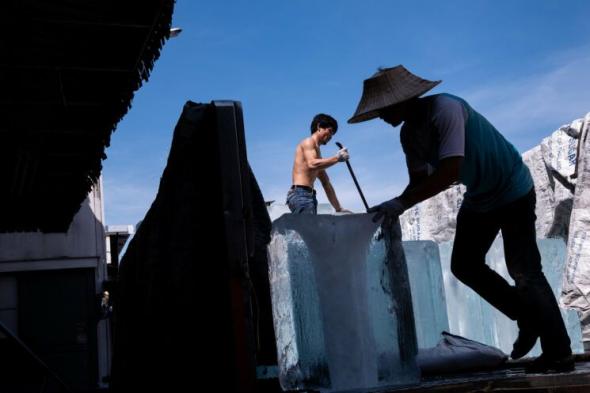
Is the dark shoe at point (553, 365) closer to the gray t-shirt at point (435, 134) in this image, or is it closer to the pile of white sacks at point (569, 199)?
the gray t-shirt at point (435, 134)

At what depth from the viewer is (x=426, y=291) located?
25.5 feet

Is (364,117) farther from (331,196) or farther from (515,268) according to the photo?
(331,196)

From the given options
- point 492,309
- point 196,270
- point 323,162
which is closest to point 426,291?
point 492,309

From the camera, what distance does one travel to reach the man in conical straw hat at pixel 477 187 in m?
3.38

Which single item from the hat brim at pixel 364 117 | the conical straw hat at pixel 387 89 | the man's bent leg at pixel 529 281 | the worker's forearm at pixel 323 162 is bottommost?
the man's bent leg at pixel 529 281

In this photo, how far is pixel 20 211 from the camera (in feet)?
32.3

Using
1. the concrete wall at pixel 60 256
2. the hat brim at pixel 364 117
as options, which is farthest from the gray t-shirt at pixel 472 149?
the concrete wall at pixel 60 256

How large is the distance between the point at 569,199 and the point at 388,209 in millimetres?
6307

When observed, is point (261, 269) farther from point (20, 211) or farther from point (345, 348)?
point (20, 211)

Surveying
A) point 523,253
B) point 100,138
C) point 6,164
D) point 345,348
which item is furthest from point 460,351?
point 6,164

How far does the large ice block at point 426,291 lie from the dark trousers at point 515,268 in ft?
12.5

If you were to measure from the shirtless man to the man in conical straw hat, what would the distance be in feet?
11.6

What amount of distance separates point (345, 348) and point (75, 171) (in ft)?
19.6

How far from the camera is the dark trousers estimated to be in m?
3.48
